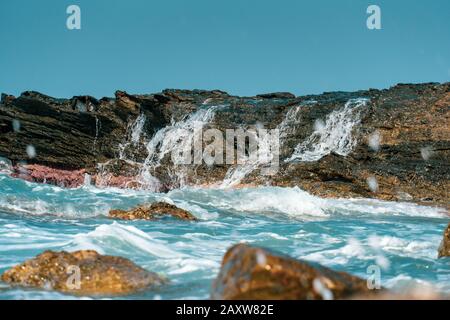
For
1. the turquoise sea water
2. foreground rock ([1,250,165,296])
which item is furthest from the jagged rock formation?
foreground rock ([1,250,165,296])

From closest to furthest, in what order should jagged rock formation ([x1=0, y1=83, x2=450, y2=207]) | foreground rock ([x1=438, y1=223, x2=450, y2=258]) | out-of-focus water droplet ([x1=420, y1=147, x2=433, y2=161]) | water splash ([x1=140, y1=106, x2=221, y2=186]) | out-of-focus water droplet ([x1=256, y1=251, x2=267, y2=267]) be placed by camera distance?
out-of-focus water droplet ([x1=256, y1=251, x2=267, y2=267]) < foreground rock ([x1=438, y1=223, x2=450, y2=258]) < jagged rock formation ([x1=0, y1=83, x2=450, y2=207]) < out-of-focus water droplet ([x1=420, y1=147, x2=433, y2=161]) < water splash ([x1=140, y1=106, x2=221, y2=186])

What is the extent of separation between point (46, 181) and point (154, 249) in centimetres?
1843

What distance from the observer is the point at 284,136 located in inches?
997

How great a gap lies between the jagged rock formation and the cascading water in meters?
0.05

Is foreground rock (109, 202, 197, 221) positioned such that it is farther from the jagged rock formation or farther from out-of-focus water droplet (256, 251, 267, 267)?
the jagged rock formation

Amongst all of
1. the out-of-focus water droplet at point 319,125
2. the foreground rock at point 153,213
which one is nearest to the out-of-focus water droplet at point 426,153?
the out-of-focus water droplet at point 319,125

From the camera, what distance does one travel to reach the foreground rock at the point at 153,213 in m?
11.1

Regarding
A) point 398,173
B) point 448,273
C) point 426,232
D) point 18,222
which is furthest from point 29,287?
point 398,173

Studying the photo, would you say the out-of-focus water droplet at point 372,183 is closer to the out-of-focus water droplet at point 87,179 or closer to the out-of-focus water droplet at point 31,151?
the out-of-focus water droplet at point 87,179

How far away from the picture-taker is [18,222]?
1017 centimetres

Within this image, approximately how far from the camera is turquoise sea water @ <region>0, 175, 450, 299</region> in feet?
19.6

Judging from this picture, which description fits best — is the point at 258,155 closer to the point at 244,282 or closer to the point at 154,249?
the point at 154,249

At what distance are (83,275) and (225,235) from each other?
4.82 metres

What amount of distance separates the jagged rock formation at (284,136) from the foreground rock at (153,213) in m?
9.13
